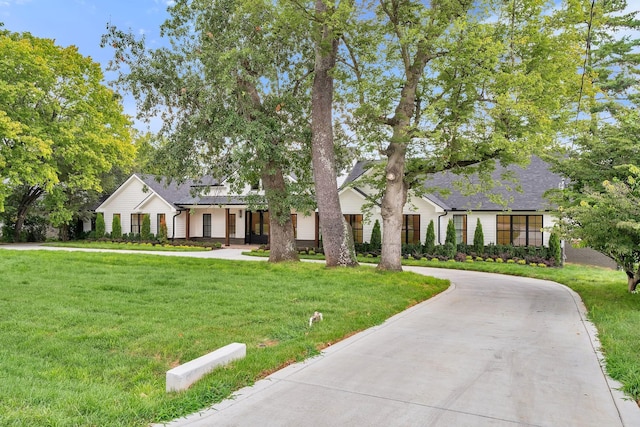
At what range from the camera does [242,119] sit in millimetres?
13297

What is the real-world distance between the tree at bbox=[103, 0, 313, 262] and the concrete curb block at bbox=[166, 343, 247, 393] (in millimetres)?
8645

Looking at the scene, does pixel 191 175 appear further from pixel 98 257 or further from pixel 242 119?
pixel 98 257

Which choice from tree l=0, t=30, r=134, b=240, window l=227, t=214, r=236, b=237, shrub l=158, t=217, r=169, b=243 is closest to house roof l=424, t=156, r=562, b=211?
window l=227, t=214, r=236, b=237

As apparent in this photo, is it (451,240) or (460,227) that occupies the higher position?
(460,227)

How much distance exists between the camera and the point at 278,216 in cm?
1519

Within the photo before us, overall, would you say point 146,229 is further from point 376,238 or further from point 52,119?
point 376,238

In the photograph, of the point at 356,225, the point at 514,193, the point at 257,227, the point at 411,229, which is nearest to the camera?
the point at 514,193

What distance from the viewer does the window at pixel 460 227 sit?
21.2 meters

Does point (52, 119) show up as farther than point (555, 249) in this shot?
Yes

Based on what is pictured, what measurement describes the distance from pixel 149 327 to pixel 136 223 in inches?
1004

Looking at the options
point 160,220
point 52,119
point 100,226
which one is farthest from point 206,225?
point 52,119

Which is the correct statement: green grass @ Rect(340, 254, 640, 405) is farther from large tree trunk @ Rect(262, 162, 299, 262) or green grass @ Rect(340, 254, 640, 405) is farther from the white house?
large tree trunk @ Rect(262, 162, 299, 262)

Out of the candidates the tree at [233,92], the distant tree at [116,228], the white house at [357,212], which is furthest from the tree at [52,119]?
the distant tree at [116,228]

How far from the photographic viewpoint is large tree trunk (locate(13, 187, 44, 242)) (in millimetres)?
28234
